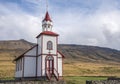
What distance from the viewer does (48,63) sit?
44.5 metres

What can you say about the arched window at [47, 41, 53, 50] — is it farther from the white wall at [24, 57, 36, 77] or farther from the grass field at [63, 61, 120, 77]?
the grass field at [63, 61, 120, 77]

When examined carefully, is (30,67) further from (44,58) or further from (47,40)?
(47,40)

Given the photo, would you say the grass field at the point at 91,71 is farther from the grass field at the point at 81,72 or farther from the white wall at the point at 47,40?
the white wall at the point at 47,40

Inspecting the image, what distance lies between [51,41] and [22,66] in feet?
21.6

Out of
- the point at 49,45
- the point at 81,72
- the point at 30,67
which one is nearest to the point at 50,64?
the point at 49,45

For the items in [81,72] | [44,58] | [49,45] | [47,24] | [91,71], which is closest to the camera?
[44,58]

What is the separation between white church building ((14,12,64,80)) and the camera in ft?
145

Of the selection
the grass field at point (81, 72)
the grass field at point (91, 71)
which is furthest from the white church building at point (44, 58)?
the grass field at point (91, 71)

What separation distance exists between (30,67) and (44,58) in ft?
10.7

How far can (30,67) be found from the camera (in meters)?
45.5

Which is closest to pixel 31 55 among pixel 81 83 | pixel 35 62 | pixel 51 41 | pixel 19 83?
pixel 35 62

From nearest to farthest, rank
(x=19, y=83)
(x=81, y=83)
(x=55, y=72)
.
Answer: (x=19, y=83)
(x=81, y=83)
(x=55, y=72)

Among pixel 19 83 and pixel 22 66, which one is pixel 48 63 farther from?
pixel 19 83

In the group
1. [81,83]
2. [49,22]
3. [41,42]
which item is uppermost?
[49,22]
